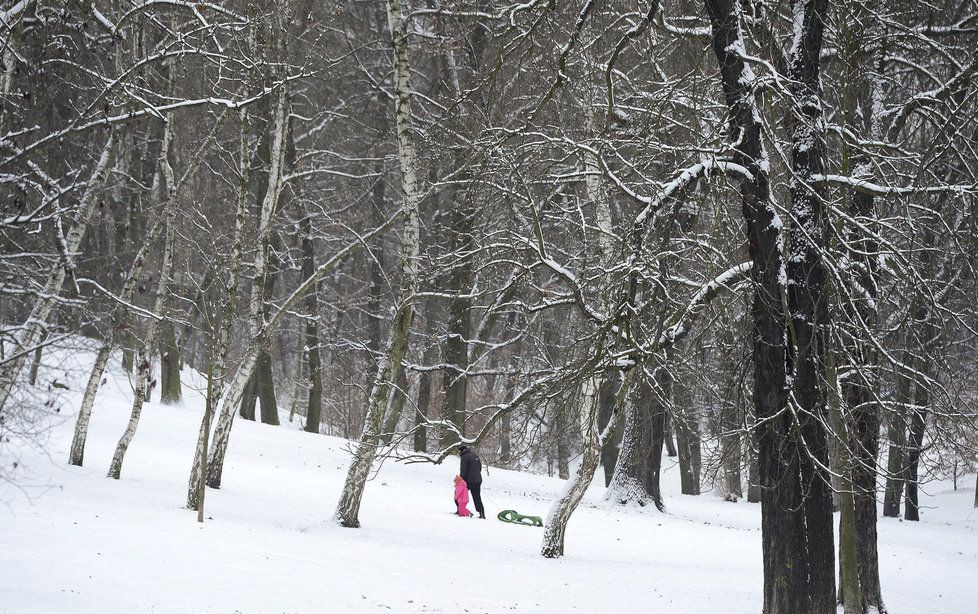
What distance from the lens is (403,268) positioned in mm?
12922

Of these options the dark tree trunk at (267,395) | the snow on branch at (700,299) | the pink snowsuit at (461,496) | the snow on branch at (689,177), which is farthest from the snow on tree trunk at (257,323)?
the dark tree trunk at (267,395)

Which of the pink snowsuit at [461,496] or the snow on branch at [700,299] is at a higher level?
the snow on branch at [700,299]

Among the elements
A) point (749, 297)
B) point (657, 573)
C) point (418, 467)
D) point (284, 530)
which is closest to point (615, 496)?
point (418, 467)

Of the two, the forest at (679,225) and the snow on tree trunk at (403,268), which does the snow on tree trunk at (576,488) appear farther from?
the snow on tree trunk at (403,268)

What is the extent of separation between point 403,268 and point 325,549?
13.6 ft

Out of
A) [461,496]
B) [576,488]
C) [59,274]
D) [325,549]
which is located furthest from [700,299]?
[461,496]

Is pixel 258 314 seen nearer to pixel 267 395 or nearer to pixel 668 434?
pixel 267 395

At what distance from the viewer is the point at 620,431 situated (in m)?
28.6

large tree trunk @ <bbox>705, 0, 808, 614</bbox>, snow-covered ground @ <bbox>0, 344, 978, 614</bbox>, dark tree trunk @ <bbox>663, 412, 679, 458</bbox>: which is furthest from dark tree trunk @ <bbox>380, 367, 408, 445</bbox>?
dark tree trunk @ <bbox>663, 412, 679, 458</bbox>

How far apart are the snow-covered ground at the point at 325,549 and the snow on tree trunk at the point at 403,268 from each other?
712 mm

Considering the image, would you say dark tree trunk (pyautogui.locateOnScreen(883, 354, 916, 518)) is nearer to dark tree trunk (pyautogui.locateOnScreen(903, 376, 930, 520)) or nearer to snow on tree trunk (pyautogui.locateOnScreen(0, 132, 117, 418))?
dark tree trunk (pyautogui.locateOnScreen(903, 376, 930, 520))

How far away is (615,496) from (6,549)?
1421cm

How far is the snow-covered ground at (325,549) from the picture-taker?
8.62m

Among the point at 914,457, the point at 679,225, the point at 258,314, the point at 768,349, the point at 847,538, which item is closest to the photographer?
the point at 768,349
